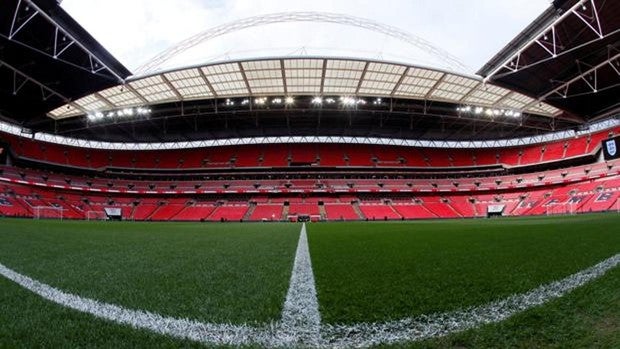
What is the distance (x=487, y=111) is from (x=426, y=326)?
3634 centimetres

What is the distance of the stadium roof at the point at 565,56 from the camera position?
17.7 metres

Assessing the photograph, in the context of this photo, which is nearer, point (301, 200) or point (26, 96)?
point (26, 96)

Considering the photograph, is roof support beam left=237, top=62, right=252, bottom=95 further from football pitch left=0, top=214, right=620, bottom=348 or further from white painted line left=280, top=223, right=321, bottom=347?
white painted line left=280, top=223, right=321, bottom=347

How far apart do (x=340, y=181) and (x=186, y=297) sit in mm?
43346

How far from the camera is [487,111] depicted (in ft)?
108

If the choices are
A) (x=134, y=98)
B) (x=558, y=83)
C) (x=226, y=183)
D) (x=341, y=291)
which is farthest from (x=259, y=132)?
(x=341, y=291)

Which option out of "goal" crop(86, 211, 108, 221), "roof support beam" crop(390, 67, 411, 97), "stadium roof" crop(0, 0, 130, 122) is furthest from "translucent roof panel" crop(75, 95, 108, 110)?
"roof support beam" crop(390, 67, 411, 97)

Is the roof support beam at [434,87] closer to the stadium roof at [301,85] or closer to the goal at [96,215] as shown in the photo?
the stadium roof at [301,85]

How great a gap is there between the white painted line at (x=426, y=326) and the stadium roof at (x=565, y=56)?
2069 centimetres

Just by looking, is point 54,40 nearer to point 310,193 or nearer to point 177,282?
point 177,282

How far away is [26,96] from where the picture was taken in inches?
1037

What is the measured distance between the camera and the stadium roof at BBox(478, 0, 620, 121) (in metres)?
17.7

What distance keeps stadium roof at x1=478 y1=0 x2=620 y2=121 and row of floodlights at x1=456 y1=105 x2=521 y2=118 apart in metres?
4.33

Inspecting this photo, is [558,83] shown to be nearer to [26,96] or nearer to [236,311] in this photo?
[236,311]
